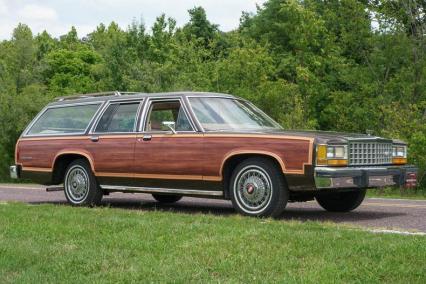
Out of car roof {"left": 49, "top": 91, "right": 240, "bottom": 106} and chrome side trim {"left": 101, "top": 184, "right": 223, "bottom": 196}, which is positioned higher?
car roof {"left": 49, "top": 91, "right": 240, "bottom": 106}

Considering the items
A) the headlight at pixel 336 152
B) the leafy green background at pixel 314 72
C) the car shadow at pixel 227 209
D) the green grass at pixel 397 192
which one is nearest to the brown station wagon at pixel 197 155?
the headlight at pixel 336 152

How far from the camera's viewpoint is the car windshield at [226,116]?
9188mm

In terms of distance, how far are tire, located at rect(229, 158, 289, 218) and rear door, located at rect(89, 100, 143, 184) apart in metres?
1.85

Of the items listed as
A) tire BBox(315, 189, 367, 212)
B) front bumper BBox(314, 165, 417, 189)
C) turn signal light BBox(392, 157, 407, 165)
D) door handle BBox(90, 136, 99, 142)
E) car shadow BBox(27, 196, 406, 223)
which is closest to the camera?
front bumper BBox(314, 165, 417, 189)

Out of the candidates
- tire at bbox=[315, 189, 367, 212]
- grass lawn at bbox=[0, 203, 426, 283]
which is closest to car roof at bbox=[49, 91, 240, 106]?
tire at bbox=[315, 189, 367, 212]

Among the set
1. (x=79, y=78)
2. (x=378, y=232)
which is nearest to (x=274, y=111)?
(x=378, y=232)

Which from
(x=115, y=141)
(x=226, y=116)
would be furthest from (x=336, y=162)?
(x=115, y=141)

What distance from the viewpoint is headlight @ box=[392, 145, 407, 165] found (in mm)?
9305

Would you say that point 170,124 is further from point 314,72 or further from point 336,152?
point 314,72

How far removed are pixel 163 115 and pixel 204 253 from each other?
15.0ft

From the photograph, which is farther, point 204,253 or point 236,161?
point 236,161

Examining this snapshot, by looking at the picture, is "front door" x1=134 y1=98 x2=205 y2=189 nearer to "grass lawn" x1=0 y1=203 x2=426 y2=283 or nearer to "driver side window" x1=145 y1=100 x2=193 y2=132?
"driver side window" x1=145 y1=100 x2=193 y2=132

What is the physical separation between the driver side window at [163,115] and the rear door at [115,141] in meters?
0.21

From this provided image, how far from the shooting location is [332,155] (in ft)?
26.6
